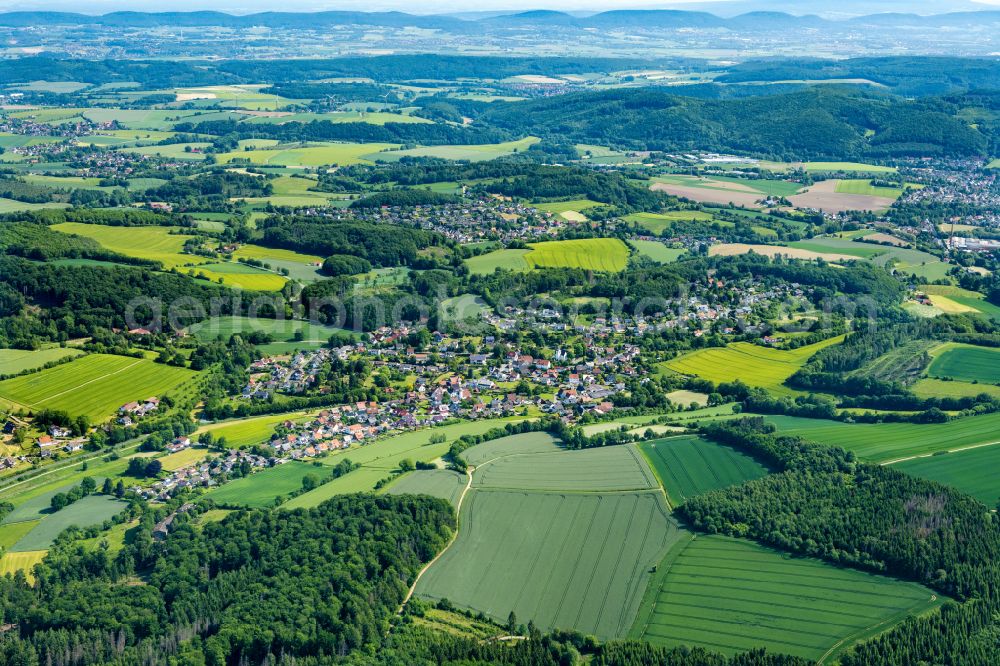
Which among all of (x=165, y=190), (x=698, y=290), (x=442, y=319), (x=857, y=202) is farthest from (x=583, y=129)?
(x=442, y=319)

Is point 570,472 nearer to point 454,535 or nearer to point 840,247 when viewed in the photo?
point 454,535

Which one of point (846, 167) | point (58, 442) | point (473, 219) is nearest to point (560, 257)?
point (473, 219)

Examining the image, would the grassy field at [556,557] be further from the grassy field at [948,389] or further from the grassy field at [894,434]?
the grassy field at [948,389]

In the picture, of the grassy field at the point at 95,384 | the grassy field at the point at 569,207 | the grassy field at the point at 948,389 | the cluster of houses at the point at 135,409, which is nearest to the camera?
the cluster of houses at the point at 135,409

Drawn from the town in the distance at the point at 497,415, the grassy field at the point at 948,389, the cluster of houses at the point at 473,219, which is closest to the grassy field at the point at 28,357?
the town in the distance at the point at 497,415

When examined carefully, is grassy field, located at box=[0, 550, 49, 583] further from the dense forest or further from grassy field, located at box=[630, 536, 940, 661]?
grassy field, located at box=[630, 536, 940, 661]
